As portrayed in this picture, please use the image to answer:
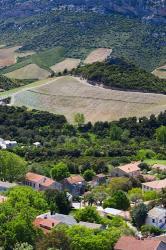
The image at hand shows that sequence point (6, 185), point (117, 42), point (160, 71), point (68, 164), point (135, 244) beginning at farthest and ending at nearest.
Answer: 1. point (117, 42)
2. point (160, 71)
3. point (68, 164)
4. point (6, 185)
5. point (135, 244)

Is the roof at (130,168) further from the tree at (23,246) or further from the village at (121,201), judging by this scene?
the tree at (23,246)

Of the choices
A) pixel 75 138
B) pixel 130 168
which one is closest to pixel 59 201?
pixel 130 168

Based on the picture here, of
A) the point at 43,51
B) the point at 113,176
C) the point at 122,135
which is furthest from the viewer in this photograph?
the point at 43,51

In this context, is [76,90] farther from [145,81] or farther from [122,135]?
[122,135]

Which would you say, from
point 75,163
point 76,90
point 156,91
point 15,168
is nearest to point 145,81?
point 156,91

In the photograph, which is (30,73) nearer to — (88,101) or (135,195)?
(88,101)
